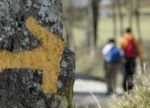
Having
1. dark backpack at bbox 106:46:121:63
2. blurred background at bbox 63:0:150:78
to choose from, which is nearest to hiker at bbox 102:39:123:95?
dark backpack at bbox 106:46:121:63

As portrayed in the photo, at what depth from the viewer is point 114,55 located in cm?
1930

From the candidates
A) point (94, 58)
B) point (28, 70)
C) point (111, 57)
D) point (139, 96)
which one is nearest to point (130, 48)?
point (111, 57)

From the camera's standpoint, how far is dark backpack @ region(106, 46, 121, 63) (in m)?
19.2

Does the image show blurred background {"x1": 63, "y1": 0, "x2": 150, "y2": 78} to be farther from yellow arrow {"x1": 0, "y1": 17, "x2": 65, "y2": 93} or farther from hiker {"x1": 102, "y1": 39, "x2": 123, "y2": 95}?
yellow arrow {"x1": 0, "y1": 17, "x2": 65, "y2": 93}

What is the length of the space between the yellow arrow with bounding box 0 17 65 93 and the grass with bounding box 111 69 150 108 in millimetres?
1206

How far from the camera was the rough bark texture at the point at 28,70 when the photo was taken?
4.52 metres

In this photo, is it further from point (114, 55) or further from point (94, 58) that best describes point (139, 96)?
point (94, 58)

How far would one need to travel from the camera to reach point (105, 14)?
203ft

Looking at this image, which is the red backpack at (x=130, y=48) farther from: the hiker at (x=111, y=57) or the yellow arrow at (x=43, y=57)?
the yellow arrow at (x=43, y=57)

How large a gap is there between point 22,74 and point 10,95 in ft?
0.52

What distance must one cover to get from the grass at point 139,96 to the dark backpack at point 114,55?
13.0 m

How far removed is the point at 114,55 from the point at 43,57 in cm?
1465

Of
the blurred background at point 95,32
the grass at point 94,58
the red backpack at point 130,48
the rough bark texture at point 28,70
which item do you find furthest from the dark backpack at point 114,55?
the rough bark texture at point 28,70

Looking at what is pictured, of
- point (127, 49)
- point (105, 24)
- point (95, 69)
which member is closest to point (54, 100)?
point (127, 49)
